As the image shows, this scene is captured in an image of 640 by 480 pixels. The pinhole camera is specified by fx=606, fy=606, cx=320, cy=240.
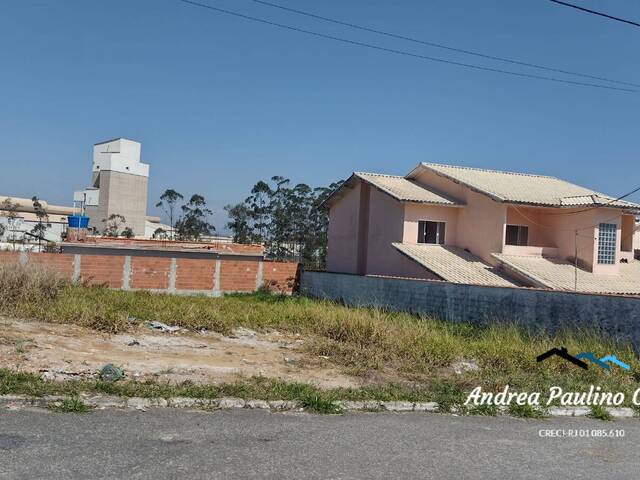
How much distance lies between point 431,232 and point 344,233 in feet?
18.4

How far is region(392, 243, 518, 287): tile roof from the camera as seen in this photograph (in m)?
23.4

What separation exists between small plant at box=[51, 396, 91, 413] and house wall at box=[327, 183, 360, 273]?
80.3 feet

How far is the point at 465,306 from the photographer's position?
16688 millimetres

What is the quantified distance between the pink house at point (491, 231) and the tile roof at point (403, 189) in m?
0.06

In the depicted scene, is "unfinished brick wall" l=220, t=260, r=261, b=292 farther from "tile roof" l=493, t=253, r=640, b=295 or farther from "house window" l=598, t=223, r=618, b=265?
"house window" l=598, t=223, r=618, b=265

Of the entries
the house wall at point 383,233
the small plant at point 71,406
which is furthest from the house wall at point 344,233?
the small plant at point 71,406

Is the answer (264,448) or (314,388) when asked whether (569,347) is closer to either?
(314,388)

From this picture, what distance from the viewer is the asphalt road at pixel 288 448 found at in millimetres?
4891

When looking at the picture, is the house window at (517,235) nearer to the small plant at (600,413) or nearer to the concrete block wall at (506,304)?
the concrete block wall at (506,304)

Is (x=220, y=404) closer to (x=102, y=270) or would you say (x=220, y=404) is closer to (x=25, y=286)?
(x=25, y=286)

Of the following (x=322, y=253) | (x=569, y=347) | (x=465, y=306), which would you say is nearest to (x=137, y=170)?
(x=322, y=253)

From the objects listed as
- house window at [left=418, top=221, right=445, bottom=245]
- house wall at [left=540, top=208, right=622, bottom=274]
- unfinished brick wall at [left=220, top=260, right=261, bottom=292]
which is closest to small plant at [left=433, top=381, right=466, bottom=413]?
house window at [left=418, top=221, right=445, bottom=245]

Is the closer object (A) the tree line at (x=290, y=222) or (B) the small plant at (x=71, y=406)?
(B) the small plant at (x=71, y=406)

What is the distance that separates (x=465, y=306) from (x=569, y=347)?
→ 5.32 m
